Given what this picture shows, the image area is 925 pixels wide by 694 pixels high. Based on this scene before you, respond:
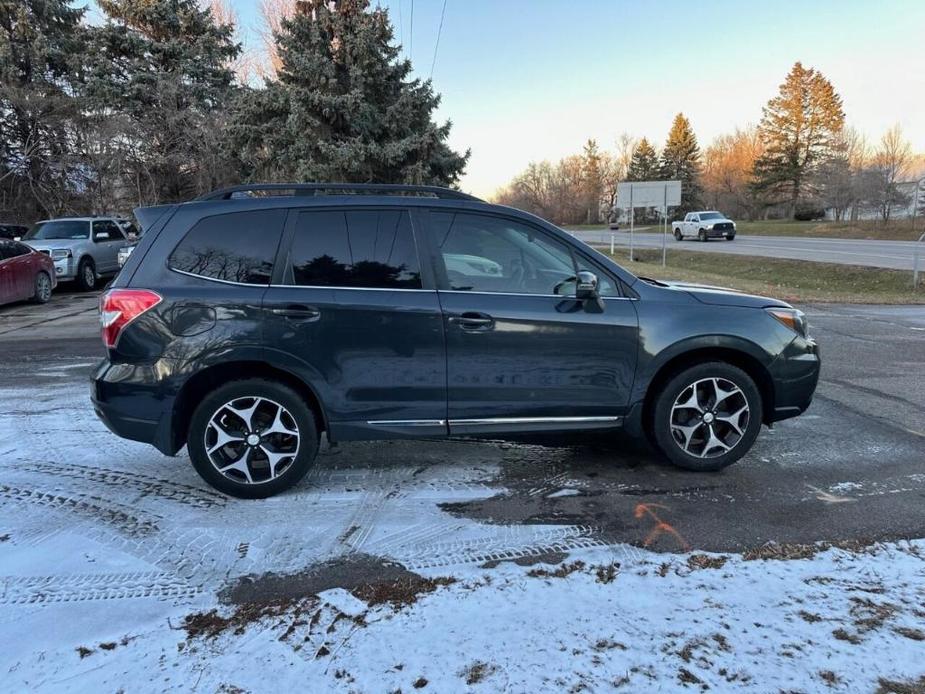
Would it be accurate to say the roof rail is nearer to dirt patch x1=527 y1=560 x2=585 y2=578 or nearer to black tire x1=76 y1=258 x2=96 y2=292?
dirt patch x1=527 y1=560 x2=585 y2=578

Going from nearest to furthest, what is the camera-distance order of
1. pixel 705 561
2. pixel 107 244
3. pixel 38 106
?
1. pixel 705 561
2. pixel 107 244
3. pixel 38 106

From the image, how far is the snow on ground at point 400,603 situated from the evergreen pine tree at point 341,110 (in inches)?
684

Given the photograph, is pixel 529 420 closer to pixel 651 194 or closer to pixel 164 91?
pixel 651 194

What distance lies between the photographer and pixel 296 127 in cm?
1945

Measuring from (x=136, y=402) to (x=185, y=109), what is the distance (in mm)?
25837

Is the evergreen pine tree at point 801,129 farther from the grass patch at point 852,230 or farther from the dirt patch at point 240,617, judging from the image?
the dirt patch at point 240,617

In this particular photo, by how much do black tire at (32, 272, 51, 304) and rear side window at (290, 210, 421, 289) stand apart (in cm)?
1248

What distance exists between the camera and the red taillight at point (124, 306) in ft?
11.6

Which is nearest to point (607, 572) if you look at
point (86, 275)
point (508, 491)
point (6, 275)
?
point (508, 491)

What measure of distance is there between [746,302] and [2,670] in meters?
4.42

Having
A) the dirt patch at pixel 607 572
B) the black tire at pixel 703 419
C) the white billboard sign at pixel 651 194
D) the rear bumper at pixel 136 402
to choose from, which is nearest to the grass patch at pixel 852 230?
the white billboard sign at pixel 651 194

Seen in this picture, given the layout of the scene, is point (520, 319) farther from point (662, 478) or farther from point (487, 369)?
point (662, 478)

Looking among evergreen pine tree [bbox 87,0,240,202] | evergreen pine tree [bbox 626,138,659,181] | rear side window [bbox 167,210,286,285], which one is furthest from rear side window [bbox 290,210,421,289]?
evergreen pine tree [bbox 626,138,659,181]

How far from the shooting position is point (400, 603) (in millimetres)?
2699
